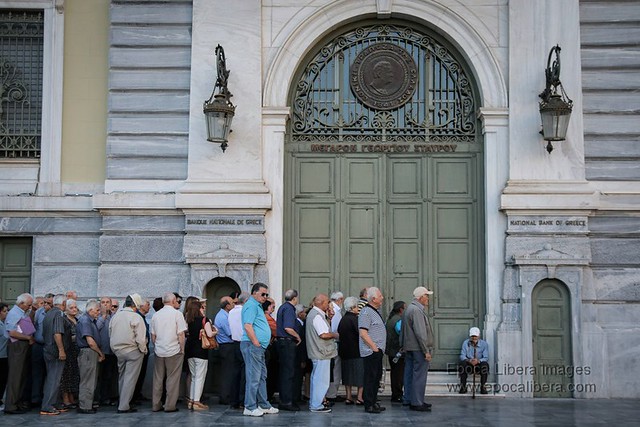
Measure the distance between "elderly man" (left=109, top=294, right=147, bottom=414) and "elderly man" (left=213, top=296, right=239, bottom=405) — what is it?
4.25 ft

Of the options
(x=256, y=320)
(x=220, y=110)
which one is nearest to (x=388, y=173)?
(x=220, y=110)

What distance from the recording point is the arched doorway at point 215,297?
55.5 feet

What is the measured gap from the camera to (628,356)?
1673 centimetres

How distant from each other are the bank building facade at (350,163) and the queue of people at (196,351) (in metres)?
1.89

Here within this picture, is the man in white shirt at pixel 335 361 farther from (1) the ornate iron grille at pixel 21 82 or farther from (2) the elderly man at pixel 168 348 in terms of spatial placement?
(1) the ornate iron grille at pixel 21 82

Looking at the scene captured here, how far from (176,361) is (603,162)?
8.07m

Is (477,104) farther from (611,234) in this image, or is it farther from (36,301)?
(36,301)

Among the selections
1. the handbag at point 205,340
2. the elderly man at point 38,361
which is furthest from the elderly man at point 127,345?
the elderly man at point 38,361

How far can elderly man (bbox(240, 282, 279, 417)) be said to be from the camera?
14281 millimetres

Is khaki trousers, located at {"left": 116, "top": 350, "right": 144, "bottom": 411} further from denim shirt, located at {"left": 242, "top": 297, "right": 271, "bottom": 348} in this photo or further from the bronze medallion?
the bronze medallion

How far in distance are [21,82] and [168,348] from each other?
6427 mm

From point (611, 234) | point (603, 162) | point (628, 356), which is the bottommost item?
point (628, 356)

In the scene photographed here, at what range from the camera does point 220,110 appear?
16.8m

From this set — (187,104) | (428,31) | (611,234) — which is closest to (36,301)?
(187,104)
